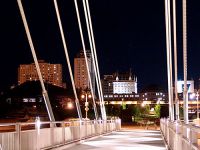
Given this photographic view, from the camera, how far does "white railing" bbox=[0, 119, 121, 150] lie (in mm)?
13984

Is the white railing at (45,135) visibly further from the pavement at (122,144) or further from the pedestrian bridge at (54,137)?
the pavement at (122,144)

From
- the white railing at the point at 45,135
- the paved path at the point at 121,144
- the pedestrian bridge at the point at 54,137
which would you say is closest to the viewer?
the white railing at the point at 45,135

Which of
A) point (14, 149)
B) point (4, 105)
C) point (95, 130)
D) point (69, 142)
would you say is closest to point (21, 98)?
point (4, 105)

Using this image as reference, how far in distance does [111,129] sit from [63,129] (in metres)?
21.6

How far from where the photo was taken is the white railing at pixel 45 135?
14.0 meters

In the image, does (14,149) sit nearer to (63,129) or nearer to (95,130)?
(63,129)

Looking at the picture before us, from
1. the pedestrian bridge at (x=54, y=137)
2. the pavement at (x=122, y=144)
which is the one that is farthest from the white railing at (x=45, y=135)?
the pavement at (x=122, y=144)

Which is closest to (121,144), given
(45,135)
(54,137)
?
(54,137)

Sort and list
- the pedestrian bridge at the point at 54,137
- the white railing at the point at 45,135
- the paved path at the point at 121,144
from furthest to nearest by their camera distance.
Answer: the paved path at the point at 121,144
the pedestrian bridge at the point at 54,137
the white railing at the point at 45,135

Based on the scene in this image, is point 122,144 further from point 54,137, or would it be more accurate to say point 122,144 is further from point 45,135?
point 45,135

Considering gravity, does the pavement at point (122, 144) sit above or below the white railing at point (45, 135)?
below

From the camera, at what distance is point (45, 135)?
709 inches

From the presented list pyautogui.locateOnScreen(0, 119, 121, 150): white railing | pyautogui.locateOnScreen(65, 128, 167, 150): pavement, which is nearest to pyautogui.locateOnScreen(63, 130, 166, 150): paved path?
pyautogui.locateOnScreen(65, 128, 167, 150): pavement

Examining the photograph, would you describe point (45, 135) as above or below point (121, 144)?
above
